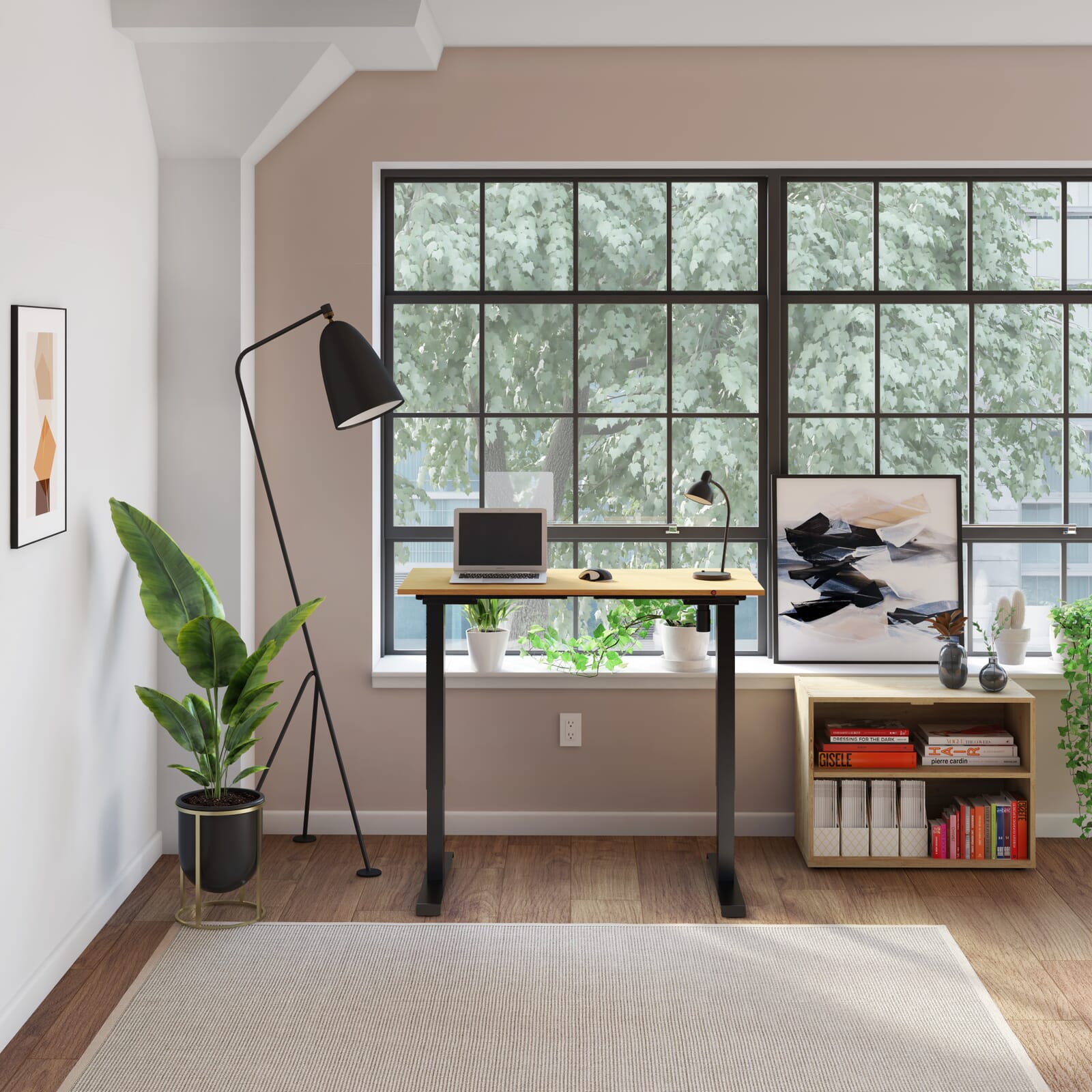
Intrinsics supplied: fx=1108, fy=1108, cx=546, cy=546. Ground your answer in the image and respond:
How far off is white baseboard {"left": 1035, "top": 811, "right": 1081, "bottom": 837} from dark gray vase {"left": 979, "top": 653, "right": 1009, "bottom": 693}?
64 cm

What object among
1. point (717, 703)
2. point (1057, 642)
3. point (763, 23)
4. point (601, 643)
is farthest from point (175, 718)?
point (1057, 642)

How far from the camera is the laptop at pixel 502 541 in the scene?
3.62 meters

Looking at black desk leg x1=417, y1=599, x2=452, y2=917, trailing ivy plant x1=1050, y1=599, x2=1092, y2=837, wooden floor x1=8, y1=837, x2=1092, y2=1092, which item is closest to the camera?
wooden floor x1=8, y1=837, x2=1092, y2=1092

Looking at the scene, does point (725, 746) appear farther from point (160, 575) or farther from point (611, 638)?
point (160, 575)

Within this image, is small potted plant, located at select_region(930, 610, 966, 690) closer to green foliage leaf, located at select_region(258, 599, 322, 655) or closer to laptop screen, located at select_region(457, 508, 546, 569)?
laptop screen, located at select_region(457, 508, 546, 569)

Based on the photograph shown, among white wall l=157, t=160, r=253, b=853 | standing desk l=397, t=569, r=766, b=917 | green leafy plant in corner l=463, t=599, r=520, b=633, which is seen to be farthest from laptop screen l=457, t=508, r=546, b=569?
white wall l=157, t=160, r=253, b=853

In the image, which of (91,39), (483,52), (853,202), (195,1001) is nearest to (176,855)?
(195,1001)

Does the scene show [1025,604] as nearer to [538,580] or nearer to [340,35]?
[538,580]

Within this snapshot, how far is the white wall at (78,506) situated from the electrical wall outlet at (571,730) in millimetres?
1456

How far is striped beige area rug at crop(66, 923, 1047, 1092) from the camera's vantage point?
254 centimetres

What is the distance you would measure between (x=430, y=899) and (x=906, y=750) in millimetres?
1664

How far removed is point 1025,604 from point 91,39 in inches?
144

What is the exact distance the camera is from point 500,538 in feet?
11.9

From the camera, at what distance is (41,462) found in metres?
2.87
